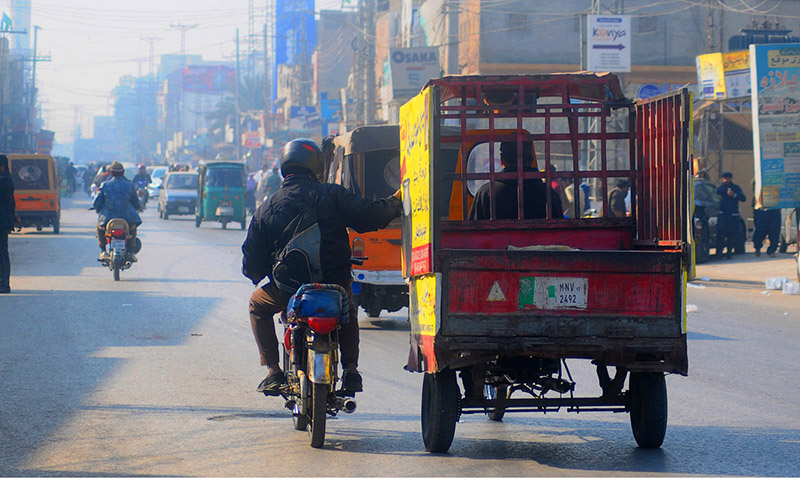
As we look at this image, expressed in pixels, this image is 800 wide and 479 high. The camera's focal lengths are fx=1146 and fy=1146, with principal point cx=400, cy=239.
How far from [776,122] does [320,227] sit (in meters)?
14.4

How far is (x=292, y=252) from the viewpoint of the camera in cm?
649

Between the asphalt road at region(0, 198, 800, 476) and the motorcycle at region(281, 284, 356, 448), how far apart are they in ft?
0.79

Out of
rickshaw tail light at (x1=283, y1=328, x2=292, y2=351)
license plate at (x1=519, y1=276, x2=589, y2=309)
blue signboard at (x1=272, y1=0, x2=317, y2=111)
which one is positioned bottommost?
rickshaw tail light at (x1=283, y1=328, x2=292, y2=351)

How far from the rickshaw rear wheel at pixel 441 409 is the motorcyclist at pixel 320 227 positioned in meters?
0.47

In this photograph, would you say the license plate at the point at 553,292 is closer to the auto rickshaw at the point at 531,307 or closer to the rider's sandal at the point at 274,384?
the auto rickshaw at the point at 531,307

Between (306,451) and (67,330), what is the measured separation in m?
6.29

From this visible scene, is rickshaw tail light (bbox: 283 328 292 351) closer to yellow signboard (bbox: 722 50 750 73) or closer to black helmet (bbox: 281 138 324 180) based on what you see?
black helmet (bbox: 281 138 324 180)

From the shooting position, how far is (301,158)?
670 cm

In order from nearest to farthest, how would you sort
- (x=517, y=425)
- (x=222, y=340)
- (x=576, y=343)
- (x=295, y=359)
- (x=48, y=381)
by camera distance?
(x=576, y=343) < (x=295, y=359) < (x=517, y=425) < (x=48, y=381) < (x=222, y=340)

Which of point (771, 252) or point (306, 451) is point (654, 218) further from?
point (771, 252)

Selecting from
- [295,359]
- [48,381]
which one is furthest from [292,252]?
[48,381]

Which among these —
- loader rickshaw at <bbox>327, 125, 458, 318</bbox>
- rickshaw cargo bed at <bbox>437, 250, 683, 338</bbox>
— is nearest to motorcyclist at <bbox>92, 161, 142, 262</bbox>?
loader rickshaw at <bbox>327, 125, 458, 318</bbox>

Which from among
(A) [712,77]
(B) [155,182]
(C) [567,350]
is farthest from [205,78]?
(C) [567,350]

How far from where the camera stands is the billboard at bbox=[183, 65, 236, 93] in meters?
182
